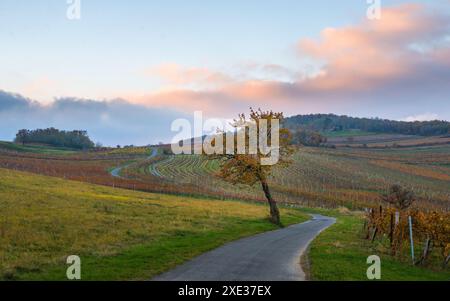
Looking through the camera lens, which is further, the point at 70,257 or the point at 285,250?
the point at 285,250

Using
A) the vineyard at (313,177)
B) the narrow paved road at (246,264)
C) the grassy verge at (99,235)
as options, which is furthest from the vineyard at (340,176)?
the narrow paved road at (246,264)

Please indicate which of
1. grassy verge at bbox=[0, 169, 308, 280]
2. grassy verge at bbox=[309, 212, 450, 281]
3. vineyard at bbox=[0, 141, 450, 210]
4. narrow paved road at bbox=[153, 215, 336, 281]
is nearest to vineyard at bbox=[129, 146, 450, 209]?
vineyard at bbox=[0, 141, 450, 210]

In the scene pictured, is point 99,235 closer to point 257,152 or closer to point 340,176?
point 257,152

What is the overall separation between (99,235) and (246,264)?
11.3m

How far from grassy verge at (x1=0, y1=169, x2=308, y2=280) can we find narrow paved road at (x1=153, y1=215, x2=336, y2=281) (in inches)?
36.0

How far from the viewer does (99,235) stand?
1076 inches

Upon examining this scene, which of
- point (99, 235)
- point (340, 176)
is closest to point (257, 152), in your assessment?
point (99, 235)

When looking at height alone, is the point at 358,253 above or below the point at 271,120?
below

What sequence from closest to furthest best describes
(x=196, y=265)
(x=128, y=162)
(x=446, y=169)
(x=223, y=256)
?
(x=196, y=265) → (x=223, y=256) → (x=446, y=169) → (x=128, y=162)

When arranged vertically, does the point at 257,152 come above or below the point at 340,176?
above
